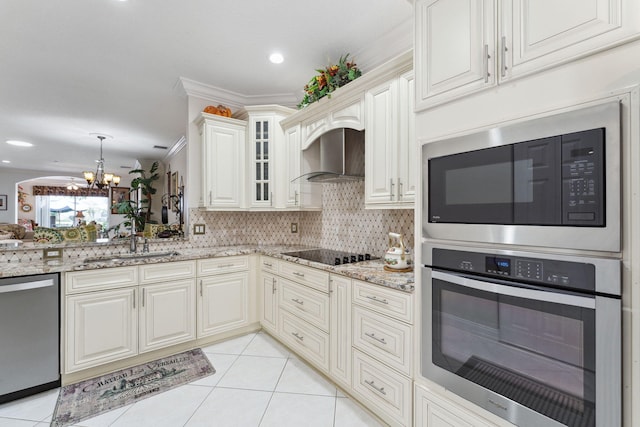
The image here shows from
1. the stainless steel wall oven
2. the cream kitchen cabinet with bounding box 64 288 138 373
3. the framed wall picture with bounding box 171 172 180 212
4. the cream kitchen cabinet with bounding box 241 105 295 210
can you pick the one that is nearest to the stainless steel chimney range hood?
the cream kitchen cabinet with bounding box 241 105 295 210

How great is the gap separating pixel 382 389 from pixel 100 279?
2228 millimetres

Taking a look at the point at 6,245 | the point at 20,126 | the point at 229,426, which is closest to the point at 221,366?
the point at 229,426

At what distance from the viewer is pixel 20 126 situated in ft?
14.9

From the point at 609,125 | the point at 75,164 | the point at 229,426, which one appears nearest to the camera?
the point at 609,125

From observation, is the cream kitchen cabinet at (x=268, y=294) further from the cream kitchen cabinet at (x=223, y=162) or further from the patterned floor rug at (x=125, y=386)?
the cream kitchen cabinet at (x=223, y=162)

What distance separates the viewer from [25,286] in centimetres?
198

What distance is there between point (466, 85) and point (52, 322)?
301cm

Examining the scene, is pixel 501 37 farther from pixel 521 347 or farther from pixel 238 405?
pixel 238 405

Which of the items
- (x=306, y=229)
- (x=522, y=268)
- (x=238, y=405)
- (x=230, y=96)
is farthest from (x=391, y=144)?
(x=230, y=96)

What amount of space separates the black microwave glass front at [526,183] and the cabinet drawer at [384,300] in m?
0.51

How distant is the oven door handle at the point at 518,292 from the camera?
3.05 ft

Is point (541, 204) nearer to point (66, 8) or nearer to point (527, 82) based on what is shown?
point (527, 82)

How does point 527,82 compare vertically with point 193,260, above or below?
A: above

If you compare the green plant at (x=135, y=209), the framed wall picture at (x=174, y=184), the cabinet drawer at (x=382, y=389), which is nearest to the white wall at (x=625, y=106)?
the cabinet drawer at (x=382, y=389)
